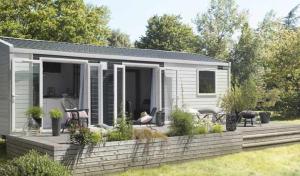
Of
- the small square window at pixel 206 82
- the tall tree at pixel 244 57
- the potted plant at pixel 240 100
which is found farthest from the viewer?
the tall tree at pixel 244 57

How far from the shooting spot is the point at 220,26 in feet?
134

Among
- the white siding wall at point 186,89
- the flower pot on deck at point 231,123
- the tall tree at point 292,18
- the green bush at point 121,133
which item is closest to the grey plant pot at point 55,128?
the green bush at point 121,133

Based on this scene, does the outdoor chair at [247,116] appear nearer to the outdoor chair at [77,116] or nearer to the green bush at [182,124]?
the green bush at [182,124]

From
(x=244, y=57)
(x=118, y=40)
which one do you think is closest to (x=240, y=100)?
(x=244, y=57)

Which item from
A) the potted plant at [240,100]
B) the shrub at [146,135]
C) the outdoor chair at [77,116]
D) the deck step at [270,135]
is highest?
the potted plant at [240,100]

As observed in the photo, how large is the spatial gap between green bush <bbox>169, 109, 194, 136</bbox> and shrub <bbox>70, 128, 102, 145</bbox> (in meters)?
2.41

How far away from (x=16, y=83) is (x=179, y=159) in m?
4.54

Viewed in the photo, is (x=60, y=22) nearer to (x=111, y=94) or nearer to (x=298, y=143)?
(x=111, y=94)

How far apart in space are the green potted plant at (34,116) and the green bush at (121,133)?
2535 mm

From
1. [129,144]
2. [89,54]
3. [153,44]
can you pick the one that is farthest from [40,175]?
[153,44]

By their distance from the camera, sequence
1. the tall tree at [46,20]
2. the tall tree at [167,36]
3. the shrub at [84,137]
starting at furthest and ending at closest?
1. the tall tree at [167,36]
2. the tall tree at [46,20]
3. the shrub at [84,137]

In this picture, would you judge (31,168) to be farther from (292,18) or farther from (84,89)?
(292,18)

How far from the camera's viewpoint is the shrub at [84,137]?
8.06m

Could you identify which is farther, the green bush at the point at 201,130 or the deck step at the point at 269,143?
the deck step at the point at 269,143
